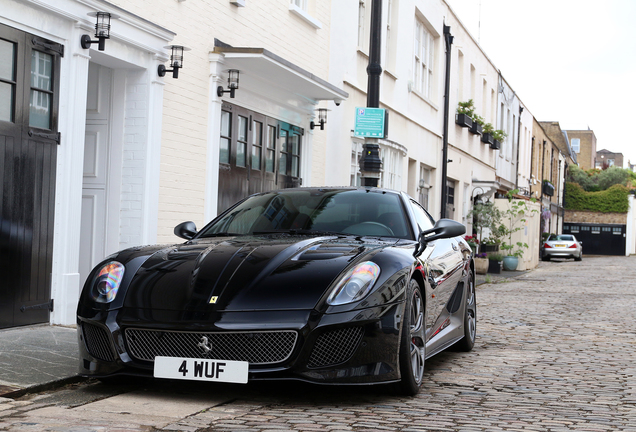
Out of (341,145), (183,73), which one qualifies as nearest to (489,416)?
(183,73)

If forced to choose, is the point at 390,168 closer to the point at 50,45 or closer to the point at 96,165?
the point at 96,165

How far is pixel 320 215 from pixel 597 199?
6161cm

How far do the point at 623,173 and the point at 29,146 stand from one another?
70620 mm

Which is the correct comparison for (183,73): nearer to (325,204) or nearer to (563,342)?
(325,204)

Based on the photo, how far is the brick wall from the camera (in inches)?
2493

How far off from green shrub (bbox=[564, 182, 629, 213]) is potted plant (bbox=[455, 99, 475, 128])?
40.1 m

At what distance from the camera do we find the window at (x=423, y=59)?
20.9m

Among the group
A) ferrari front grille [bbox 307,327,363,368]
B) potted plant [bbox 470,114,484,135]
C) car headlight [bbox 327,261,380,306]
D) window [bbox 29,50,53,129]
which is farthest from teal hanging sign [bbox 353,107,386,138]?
potted plant [bbox 470,114,484,135]

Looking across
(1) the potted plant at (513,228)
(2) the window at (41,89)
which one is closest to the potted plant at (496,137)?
(1) the potted plant at (513,228)

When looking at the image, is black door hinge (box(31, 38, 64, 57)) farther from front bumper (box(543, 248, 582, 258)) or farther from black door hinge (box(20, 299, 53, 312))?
front bumper (box(543, 248, 582, 258))

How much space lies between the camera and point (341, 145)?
15.4 meters

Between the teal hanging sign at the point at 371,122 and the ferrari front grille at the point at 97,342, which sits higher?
the teal hanging sign at the point at 371,122

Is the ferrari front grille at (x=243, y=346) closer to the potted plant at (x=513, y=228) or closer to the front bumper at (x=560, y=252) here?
the potted plant at (x=513, y=228)

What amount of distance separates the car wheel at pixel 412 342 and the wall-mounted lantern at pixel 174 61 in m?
5.02
